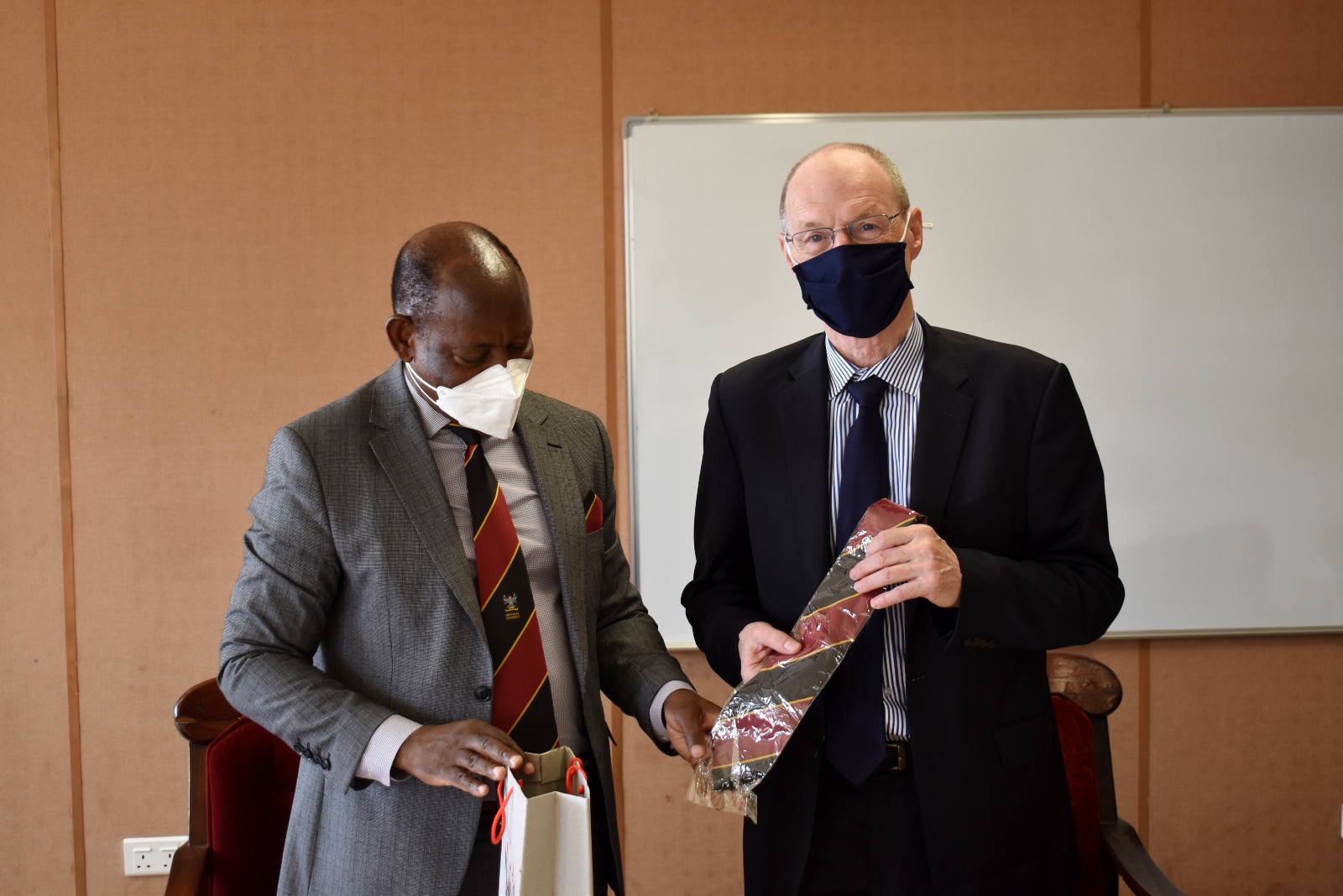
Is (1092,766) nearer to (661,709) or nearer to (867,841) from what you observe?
(867,841)

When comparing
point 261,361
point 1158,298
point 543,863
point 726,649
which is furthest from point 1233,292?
point 261,361

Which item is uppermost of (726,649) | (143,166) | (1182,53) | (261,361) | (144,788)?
(1182,53)

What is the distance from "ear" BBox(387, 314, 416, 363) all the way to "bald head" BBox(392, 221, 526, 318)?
0.04 ft

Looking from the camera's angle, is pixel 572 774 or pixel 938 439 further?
pixel 938 439

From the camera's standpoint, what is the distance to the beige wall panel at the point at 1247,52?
9.16ft

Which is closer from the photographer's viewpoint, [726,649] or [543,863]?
[543,863]

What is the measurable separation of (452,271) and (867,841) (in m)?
1.00

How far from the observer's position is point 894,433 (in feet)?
4.75

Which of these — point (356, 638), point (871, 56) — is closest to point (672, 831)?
point (356, 638)

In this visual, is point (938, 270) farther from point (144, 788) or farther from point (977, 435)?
point (144, 788)

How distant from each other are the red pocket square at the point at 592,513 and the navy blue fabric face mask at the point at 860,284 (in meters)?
0.47

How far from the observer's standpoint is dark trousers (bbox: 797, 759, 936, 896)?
1381 millimetres

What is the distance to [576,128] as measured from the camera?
276 cm

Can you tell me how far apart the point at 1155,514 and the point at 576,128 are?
2.00 m
